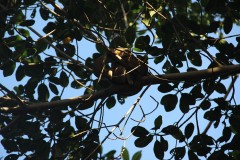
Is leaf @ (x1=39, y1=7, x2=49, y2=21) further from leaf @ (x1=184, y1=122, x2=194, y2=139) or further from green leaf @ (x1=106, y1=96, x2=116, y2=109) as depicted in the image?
leaf @ (x1=184, y1=122, x2=194, y2=139)

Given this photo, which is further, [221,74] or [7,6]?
[7,6]

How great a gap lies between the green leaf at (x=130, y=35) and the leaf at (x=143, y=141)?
2.49 ft

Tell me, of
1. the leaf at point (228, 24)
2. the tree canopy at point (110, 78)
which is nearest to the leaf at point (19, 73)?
the tree canopy at point (110, 78)

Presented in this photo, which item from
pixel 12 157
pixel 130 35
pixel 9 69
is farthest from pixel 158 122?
pixel 9 69

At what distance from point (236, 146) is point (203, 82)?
604 millimetres

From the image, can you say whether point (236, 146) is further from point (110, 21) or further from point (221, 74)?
point (110, 21)

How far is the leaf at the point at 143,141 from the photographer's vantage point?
111 inches

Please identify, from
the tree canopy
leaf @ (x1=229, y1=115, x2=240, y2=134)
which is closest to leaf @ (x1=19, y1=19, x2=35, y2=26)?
the tree canopy

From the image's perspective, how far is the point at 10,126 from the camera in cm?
290

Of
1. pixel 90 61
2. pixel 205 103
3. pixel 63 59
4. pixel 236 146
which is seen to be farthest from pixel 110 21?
pixel 236 146

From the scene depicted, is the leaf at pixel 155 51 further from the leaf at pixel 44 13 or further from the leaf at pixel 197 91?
the leaf at pixel 44 13

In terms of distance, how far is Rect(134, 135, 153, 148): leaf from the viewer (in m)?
2.82

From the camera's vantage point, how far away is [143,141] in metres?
2.82

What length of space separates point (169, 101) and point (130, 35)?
0.65 meters
